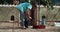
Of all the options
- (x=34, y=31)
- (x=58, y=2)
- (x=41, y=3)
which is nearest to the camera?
(x=34, y=31)

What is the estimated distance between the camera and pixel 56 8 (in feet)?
50.8

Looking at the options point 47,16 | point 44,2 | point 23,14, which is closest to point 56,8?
point 47,16

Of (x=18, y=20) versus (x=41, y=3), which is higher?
(x=41, y=3)

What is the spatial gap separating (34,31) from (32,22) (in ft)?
5.19

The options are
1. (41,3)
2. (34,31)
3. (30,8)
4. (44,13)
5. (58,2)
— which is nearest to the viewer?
(34,31)

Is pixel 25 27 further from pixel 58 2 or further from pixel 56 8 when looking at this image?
pixel 58 2

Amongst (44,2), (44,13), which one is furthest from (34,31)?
(44,13)

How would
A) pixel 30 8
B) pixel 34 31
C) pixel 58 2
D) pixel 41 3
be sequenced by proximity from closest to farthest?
pixel 34 31 → pixel 30 8 → pixel 41 3 → pixel 58 2

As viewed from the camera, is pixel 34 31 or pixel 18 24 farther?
pixel 18 24

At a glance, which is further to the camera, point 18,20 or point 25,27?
point 18,20

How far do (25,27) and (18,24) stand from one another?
4.56ft

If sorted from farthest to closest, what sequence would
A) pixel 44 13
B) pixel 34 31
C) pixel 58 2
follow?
pixel 58 2
pixel 44 13
pixel 34 31

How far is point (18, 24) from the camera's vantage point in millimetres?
14742

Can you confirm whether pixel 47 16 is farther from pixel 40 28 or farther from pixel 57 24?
pixel 40 28
